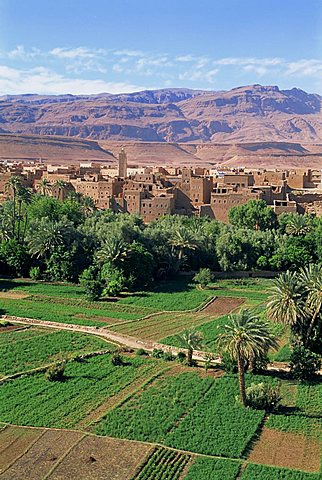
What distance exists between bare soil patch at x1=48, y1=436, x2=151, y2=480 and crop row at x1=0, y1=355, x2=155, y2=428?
1901mm

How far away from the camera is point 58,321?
122 feet

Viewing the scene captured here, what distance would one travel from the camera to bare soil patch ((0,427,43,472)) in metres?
20.8

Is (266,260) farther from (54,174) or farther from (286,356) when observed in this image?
(54,174)

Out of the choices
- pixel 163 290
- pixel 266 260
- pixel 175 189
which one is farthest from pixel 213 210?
pixel 163 290

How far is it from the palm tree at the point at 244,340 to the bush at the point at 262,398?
0.28 metres

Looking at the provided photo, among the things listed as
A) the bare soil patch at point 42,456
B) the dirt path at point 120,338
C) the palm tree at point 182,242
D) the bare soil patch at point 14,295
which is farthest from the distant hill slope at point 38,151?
the bare soil patch at point 42,456

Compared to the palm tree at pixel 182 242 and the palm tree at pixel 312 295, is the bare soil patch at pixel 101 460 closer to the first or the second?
the palm tree at pixel 312 295

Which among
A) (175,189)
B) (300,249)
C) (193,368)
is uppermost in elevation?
(175,189)

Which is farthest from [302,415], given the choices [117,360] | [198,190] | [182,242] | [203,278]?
[198,190]

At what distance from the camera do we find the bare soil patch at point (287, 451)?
69.0ft

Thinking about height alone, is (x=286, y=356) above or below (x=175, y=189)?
below

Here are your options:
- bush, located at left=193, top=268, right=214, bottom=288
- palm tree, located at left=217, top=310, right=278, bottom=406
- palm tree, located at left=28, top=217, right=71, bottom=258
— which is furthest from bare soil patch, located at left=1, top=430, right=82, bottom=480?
palm tree, located at left=28, top=217, right=71, bottom=258

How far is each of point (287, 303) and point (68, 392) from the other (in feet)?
36.8

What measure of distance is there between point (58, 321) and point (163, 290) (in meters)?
10.8
